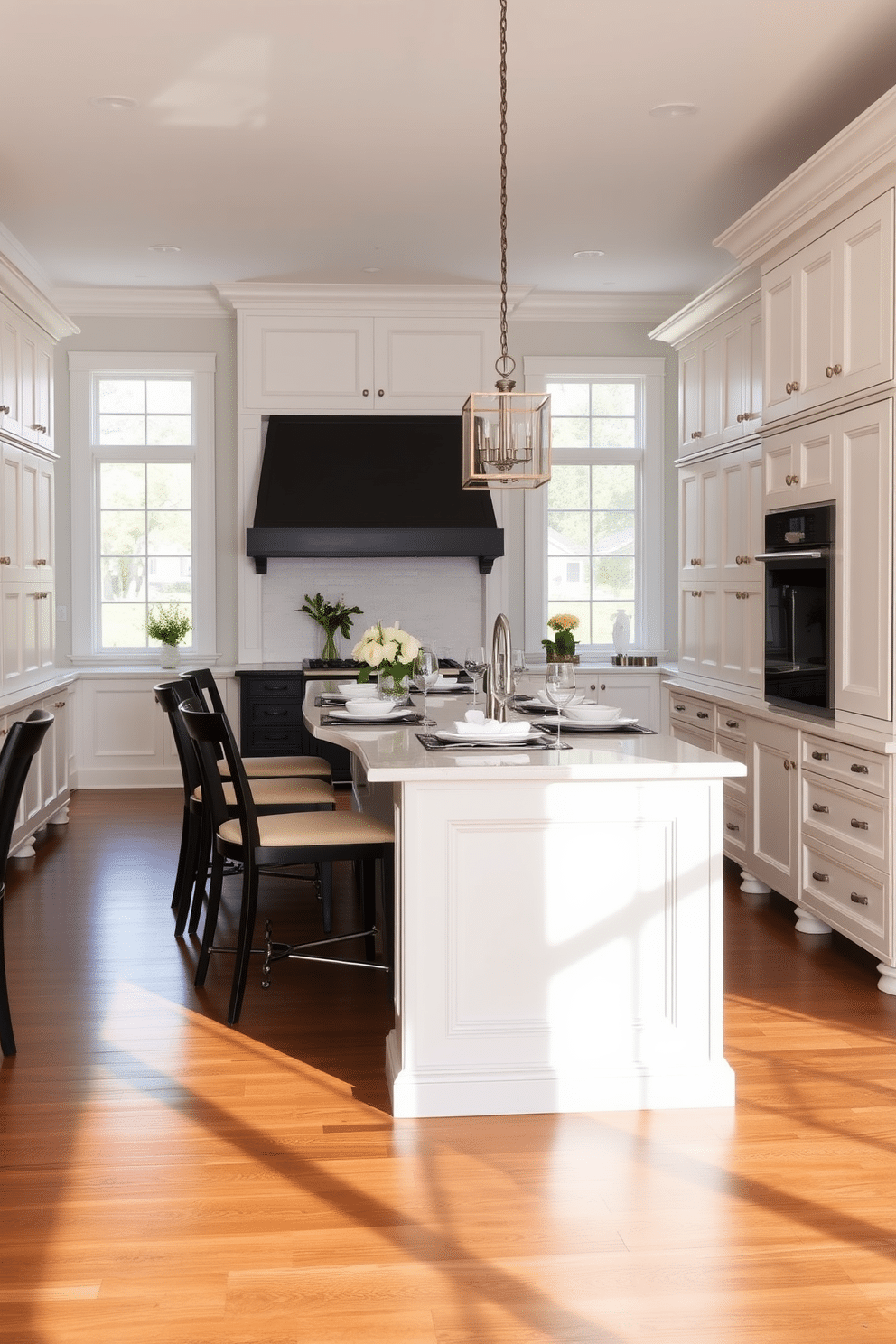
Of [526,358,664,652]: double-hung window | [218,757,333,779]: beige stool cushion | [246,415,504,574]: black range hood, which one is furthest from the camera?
[526,358,664,652]: double-hung window

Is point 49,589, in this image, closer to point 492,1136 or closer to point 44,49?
point 44,49

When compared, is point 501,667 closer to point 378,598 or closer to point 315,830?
point 315,830

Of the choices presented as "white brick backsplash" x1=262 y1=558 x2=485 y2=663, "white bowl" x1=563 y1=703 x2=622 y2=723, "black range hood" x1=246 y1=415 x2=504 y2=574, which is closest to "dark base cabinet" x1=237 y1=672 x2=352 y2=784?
"white brick backsplash" x1=262 y1=558 x2=485 y2=663

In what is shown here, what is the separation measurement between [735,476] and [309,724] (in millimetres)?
2596

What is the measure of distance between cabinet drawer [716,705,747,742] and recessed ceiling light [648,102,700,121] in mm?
2293

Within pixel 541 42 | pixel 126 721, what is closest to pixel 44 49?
pixel 541 42

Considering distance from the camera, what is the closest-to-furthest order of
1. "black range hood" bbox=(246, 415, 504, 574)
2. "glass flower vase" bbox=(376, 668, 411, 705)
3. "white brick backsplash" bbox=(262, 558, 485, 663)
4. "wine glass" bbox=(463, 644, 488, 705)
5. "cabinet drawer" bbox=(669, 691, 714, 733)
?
1. "glass flower vase" bbox=(376, 668, 411, 705)
2. "wine glass" bbox=(463, 644, 488, 705)
3. "cabinet drawer" bbox=(669, 691, 714, 733)
4. "black range hood" bbox=(246, 415, 504, 574)
5. "white brick backsplash" bbox=(262, 558, 485, 663)

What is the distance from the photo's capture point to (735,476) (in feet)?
18.2

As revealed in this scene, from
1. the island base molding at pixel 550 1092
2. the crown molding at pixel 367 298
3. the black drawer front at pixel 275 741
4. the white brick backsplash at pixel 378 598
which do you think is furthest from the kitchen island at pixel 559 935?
the crown molding at pixel 367 298

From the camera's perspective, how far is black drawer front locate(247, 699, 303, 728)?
7273 mm

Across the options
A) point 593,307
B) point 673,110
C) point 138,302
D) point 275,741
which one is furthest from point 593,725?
point 138,302

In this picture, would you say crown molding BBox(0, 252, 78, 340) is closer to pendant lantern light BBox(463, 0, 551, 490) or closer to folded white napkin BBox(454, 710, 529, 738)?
pendant lantern light BBox(463, 0, 551, 490)

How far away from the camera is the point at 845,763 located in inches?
158

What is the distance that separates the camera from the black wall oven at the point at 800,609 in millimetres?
4266
